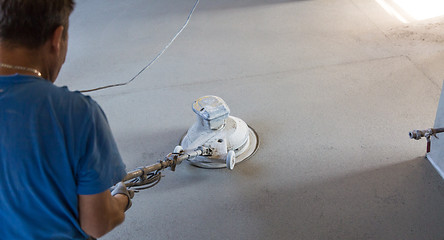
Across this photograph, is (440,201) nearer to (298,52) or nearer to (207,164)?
(207,164)

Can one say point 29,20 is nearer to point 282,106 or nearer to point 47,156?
point 47,156

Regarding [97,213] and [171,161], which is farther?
[171,161]

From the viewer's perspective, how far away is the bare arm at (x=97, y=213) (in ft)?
3.29

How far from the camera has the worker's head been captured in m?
0.86

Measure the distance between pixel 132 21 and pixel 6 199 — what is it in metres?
3.15

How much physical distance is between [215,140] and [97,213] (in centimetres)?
121

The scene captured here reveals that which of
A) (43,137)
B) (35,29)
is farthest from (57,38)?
(43,137)

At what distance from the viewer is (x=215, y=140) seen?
221 centimetres

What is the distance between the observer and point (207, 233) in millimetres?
1890

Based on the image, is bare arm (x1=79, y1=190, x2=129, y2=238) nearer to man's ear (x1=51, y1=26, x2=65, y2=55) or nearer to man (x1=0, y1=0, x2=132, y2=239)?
man (x1=0, y1=0, x2=132, y2=239)

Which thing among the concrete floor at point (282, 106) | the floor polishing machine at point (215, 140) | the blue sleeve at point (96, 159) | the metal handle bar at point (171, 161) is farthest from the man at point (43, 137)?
the floor polishing machine at point (215, 140)

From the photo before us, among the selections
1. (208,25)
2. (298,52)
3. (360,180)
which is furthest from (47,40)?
(208,25)

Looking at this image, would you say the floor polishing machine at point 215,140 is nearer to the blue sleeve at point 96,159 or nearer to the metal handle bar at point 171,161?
the metal handle bar at point 171,161

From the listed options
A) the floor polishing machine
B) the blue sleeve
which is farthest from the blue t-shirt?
the floor polishing machine
